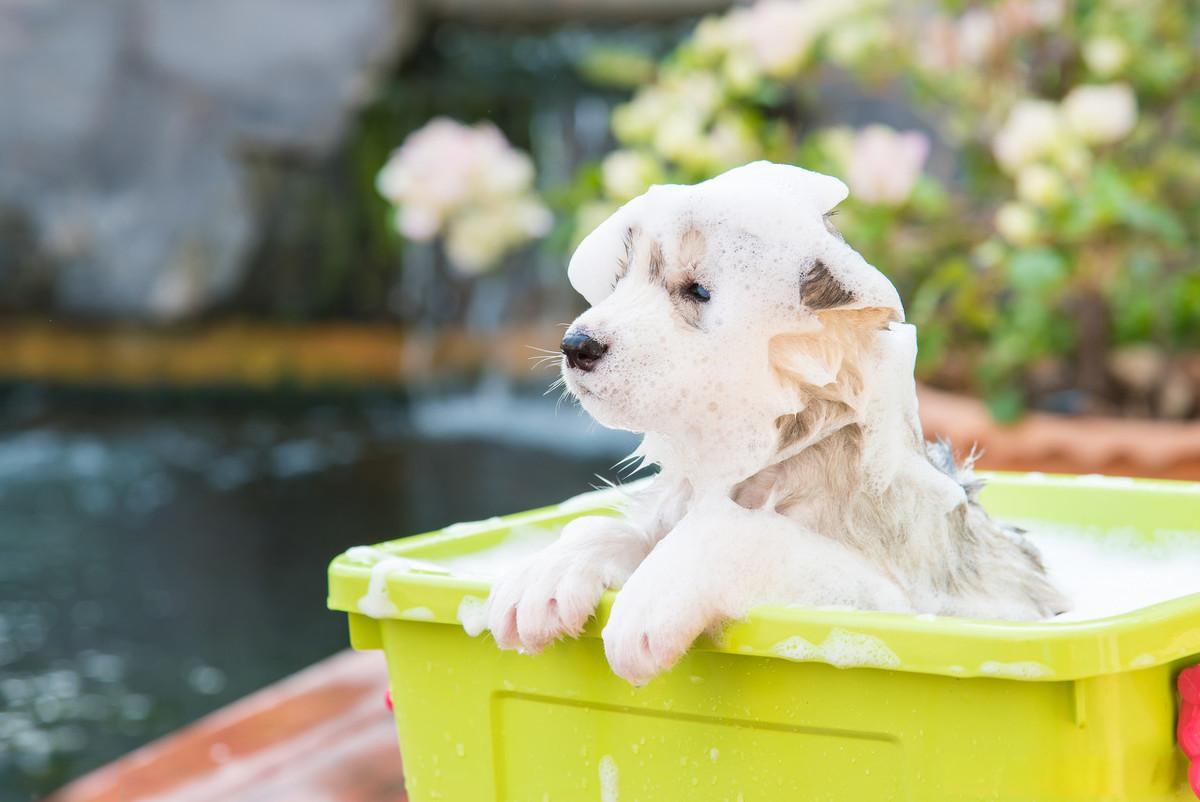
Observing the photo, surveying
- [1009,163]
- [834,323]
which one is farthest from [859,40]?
[834,323]

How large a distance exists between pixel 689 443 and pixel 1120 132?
1.26 meters

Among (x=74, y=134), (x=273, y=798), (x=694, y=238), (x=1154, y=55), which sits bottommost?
(x=273, y=798)

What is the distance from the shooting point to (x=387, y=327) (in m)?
4.85

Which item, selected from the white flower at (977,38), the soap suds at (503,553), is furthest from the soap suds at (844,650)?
the white flower at (977,38)

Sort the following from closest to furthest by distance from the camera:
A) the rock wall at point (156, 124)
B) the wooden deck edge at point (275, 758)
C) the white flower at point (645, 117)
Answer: the wooden deck edge at point (275, 758) → the white flower at point (645, 117) → the rock wall at point (156, 124)

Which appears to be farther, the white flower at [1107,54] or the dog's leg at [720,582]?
the white flower at [1107,54]

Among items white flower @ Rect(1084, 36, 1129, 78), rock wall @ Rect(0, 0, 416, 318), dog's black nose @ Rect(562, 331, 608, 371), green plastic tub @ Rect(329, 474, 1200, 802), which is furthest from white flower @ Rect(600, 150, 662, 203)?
rock wall @ Rect(0, 0, 416, 318)

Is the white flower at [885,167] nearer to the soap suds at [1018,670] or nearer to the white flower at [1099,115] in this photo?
the white flower at [1099,115]

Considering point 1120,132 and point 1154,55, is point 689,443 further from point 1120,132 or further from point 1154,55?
point 1154,55

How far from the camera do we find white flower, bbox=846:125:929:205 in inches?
79.6

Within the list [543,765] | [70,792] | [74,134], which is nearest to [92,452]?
[74,134]

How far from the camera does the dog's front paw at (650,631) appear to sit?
2.42 feet

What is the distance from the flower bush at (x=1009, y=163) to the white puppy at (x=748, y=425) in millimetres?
1090

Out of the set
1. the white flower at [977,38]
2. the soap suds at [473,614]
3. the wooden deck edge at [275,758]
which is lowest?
the wooden deck edge at [275,758]
